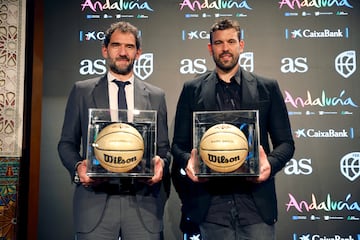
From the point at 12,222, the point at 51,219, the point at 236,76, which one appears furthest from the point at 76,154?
the point at 236,76

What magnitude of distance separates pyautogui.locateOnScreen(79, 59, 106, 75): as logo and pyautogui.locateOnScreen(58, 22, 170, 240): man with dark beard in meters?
0.35

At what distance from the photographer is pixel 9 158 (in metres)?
3.17

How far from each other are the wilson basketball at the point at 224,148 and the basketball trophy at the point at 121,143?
35 cm

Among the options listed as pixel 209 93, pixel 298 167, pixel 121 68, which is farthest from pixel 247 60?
pixel 121 68

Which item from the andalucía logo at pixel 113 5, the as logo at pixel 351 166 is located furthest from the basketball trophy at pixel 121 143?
the as logo at pixel 351 166

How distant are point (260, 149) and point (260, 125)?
220 millimetres

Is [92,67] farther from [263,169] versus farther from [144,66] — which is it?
[263,169]

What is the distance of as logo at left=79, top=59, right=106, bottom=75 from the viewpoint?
10.5ft

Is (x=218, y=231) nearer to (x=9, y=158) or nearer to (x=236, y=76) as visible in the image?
(x=236, y=76)

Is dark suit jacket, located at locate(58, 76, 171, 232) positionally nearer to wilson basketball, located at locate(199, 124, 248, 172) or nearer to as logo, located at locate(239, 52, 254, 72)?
wilson basketball, located at locate(199, 124, 248, 172)

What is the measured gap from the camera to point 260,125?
2.65 m

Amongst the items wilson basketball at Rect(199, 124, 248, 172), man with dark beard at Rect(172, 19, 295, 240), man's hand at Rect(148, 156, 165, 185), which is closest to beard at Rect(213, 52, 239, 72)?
man with dark beard at Rect(172, 19, 295, 240)

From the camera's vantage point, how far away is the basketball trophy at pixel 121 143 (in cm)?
237

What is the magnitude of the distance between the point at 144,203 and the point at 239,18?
5.18ft
